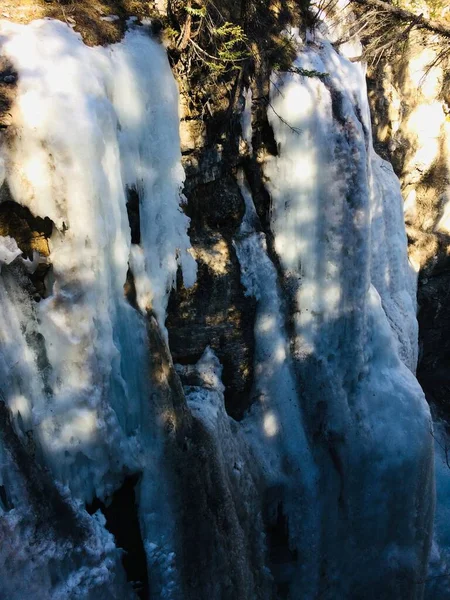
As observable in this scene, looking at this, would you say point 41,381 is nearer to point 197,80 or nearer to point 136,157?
point 136,157

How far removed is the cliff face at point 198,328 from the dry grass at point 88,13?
27mm

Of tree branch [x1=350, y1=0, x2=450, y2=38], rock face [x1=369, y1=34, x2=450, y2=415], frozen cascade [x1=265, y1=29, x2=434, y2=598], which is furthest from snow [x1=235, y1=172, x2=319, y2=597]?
rock face [x1=369, y1=34, x2=450, y2=415]

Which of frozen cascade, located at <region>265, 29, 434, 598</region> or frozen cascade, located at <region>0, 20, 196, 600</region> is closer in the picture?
frozen cascade, located at <region>0, 20, 196, 600</region>

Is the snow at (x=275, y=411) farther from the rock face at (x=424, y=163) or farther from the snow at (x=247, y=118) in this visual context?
the rock face at (x=424, y=163)

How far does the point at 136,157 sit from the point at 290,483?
4.23m

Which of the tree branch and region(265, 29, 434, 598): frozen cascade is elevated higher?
the tree branch

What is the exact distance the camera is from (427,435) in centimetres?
657

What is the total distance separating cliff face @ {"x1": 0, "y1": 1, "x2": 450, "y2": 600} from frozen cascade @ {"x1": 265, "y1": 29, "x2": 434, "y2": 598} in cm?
3

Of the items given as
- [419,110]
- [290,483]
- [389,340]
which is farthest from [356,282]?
[419,110]

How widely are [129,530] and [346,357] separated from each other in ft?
10.7

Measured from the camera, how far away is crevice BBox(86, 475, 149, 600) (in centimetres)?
448

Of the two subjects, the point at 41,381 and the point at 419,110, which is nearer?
the point at 41,381

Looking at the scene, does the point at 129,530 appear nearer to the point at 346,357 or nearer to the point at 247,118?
the point at 346,357

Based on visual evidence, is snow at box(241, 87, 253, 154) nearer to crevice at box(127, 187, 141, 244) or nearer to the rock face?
crevice at box(127, 187, 141, 244)
